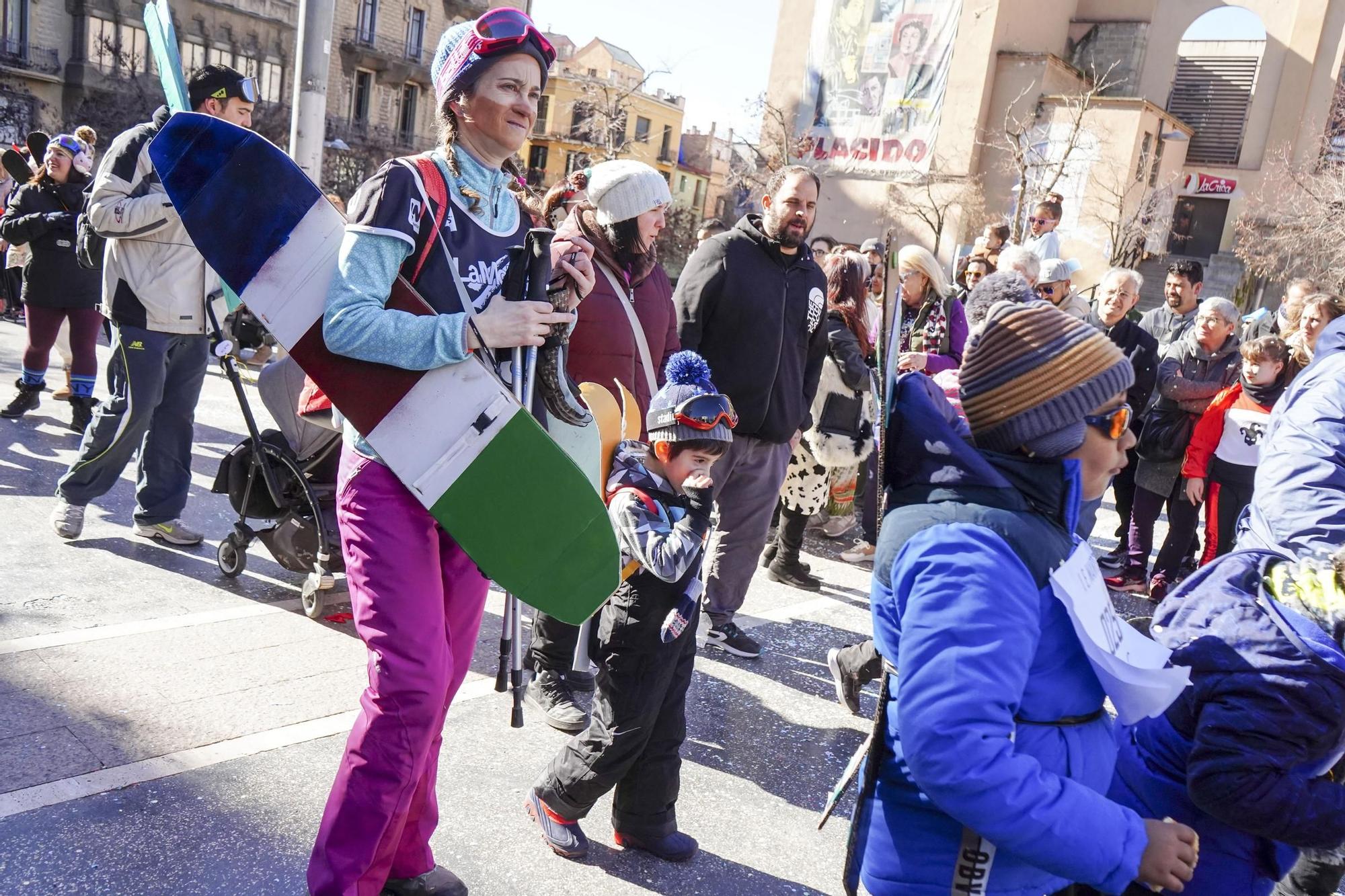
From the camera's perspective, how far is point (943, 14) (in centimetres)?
3100

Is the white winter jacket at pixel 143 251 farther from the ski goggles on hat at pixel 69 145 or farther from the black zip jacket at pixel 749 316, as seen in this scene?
the ski goggles on hat at pixel 69 145

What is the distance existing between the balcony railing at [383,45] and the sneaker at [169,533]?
131 feet

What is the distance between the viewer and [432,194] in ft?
7.25

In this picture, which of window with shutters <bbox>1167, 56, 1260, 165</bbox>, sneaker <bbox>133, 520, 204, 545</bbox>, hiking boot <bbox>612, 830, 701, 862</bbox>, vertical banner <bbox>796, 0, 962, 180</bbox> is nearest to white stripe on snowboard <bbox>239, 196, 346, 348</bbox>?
hiking boot <bbox>612, 830, 701, 862</bbox>

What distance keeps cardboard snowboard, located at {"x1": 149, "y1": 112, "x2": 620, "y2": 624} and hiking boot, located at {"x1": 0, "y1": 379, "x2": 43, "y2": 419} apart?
5421 mm

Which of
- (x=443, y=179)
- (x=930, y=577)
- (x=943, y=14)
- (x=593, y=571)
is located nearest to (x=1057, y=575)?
(x=930, y=577)

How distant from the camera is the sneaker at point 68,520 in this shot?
449 cm

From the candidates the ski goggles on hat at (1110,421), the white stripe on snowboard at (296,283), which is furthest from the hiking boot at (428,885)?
the ski goggles on hat at (1110,421)

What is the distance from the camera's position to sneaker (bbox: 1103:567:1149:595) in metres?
6.58

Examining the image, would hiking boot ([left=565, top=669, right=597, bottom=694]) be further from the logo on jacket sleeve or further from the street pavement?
the logo on jacket sleeve

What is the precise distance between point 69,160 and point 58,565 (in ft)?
12.7

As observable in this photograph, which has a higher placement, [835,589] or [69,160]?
[69,160]

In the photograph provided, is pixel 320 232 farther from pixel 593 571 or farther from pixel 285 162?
pixel 593 571

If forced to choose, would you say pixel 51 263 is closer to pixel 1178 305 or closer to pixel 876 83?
pixel 1178 305
